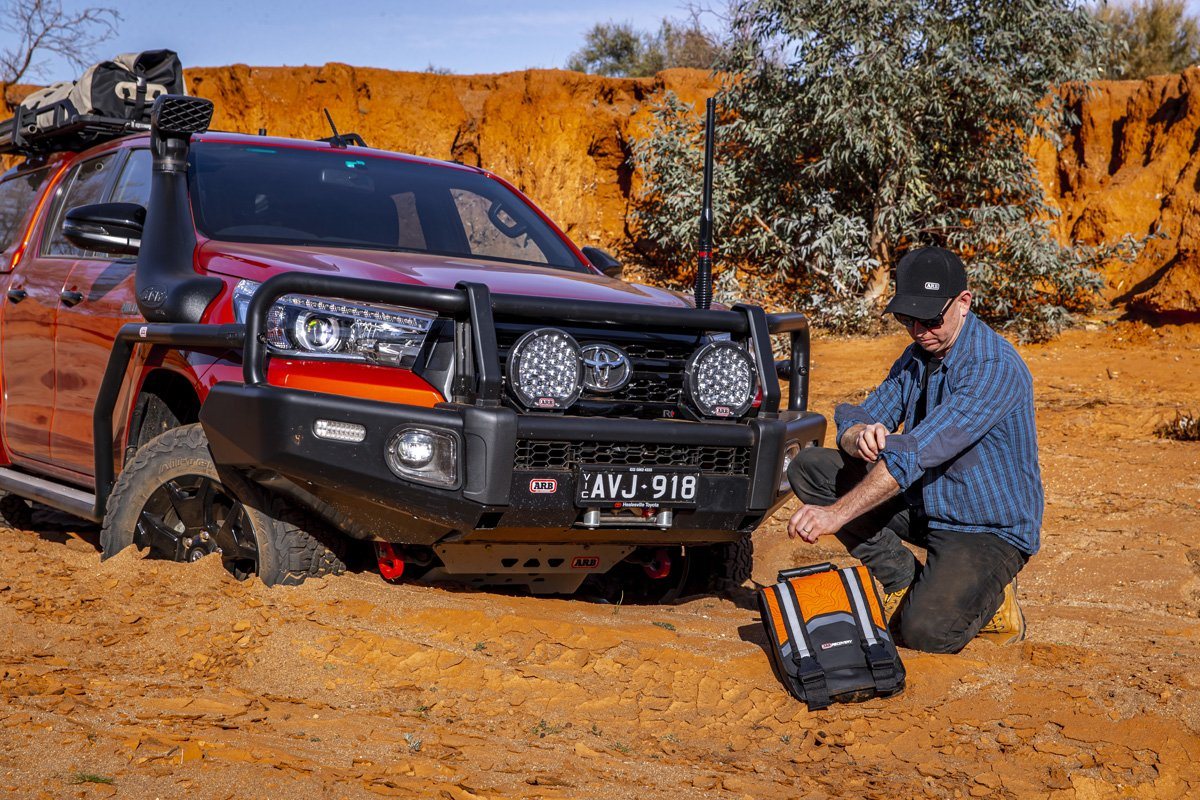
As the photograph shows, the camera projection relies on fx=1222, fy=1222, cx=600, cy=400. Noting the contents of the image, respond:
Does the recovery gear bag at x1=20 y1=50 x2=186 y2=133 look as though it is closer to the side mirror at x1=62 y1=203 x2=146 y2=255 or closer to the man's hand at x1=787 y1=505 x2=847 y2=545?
the side mirror at x1=62 y1=203 x2=146 y2=255

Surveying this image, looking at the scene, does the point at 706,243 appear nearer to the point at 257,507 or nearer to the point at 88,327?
the point at 257,507

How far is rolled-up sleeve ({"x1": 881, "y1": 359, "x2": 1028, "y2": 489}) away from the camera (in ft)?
14.0

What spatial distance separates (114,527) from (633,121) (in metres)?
16.1

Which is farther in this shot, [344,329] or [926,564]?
[926,564]

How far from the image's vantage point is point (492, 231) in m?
5.69

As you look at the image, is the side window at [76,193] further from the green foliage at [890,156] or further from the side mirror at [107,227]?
the green foliage at [890,156]

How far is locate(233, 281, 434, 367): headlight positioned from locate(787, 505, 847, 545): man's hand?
1.46 meters

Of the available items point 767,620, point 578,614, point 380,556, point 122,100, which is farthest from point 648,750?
point 122,100

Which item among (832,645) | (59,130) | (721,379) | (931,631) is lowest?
(931,631)

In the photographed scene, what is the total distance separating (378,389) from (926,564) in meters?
2.25

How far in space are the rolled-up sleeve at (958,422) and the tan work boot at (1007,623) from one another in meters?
0.68

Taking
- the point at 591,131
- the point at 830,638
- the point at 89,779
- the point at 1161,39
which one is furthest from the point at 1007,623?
the point at 1161,39

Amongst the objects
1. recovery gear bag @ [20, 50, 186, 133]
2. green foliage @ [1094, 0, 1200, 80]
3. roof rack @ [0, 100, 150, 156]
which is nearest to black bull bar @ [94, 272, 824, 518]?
roof rack @ [0, 100, 150, 156]

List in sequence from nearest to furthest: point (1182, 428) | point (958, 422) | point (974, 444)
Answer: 1. point (958, 422)
2. point (974, 444)
3. point (1182, 428)
